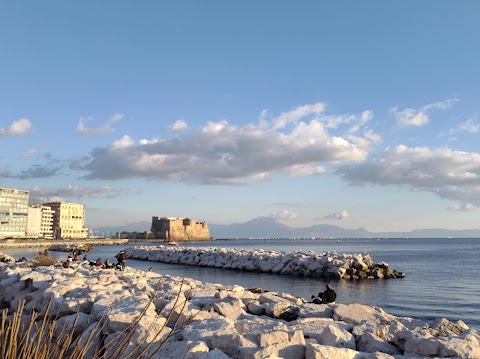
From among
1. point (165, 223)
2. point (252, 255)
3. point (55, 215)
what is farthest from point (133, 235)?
point (252, 255)

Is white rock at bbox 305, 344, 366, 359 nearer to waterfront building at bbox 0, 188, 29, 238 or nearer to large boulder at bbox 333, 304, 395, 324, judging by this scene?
large boulder at bbox 333, 304, 395, 324

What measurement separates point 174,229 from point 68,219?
3302 centimetres

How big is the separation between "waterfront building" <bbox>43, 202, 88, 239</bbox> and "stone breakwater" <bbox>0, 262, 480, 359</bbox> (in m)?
130

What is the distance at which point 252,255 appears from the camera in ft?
95.1

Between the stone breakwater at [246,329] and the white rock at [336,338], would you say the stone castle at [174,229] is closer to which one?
the stone breakwater at [246,329]

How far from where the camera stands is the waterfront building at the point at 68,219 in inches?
5157

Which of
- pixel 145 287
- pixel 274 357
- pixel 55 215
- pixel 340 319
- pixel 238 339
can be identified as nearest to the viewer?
pixel 274 357

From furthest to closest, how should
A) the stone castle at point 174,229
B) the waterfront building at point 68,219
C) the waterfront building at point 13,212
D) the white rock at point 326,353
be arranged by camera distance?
the stone castle at point 174,229
the waterfront building at point 68,219
the waterfront building at point 13,212
the white rock at point 326,353

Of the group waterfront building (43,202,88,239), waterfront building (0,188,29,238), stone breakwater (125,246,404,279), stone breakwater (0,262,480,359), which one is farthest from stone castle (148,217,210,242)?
stone breakwater (0,262,480,359)

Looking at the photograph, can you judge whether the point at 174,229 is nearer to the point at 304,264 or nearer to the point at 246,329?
the point at 304,264

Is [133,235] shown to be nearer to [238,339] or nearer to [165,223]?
[165,223]

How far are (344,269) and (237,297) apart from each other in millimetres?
15407

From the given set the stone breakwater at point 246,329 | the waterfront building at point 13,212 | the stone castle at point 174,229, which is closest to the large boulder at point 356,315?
the stone breakwater at point 246,329

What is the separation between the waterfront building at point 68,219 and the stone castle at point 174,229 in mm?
22476
